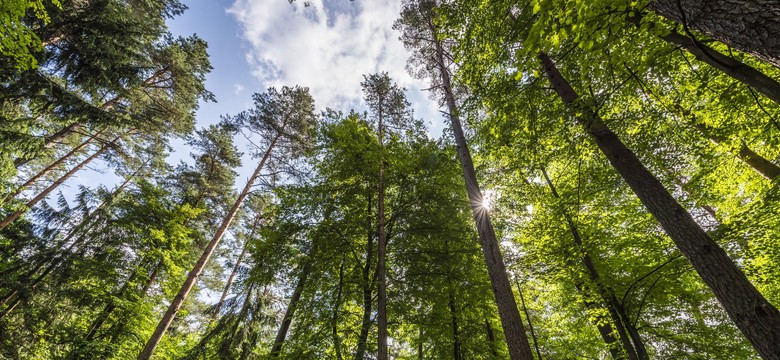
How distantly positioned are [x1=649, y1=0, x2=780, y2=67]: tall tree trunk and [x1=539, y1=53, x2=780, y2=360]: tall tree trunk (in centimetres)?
192

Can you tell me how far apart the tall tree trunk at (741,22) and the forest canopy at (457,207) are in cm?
2

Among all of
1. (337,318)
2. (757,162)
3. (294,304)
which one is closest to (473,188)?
(337,318)

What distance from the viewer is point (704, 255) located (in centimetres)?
331

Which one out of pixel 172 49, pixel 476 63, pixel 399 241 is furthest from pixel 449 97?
pixel 172 49

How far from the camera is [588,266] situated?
721 cm

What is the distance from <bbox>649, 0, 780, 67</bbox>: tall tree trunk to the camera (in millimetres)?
2019

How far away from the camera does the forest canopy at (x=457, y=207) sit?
4.74 metres

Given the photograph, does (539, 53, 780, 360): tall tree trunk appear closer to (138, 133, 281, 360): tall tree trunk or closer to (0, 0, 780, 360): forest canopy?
(0, 0, 780, 360): forest canopy

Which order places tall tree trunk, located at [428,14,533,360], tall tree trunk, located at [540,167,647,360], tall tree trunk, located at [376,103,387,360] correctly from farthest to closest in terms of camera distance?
tall tree trunk, located at [376,103,387,360] < tall tree trunk, located at [540,167,647,360] < tall tree trunk, located at [428,14,533,360]

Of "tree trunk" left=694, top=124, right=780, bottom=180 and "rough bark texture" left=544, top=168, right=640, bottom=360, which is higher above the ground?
"tree trunk" left=694, top=124, right=780, bottom=180

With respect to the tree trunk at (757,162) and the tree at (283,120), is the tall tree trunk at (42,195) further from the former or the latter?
the tree trunk at (757,162)

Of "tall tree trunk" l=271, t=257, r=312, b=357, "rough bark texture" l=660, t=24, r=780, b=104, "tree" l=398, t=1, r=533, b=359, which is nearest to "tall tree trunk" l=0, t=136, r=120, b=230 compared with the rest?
"tall tree trunk" l=271, t=257, r=312, b=357

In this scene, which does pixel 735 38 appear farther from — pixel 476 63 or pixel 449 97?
pixel 449 97

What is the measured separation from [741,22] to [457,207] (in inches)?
262
